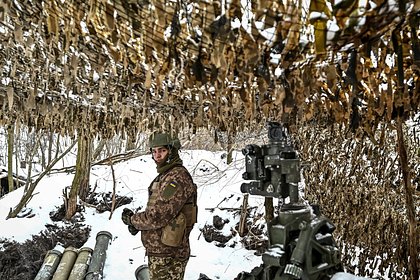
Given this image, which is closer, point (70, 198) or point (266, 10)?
point (266, 10)

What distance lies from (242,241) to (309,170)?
1957mm

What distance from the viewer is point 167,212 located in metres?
2.69

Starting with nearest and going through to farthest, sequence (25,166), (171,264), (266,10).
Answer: (266,10), (171,264), (25,166)

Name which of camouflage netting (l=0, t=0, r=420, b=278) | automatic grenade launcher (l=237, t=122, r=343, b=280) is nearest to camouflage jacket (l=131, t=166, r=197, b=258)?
camouflage netting (l=0, t=0, r=420, b=278)

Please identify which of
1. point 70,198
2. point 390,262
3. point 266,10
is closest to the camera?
point 266,10

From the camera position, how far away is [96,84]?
101 inches

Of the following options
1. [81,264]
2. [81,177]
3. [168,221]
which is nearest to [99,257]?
[81,264]

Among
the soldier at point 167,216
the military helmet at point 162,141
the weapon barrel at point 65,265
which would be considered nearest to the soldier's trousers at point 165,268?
the soldier at point 167,216

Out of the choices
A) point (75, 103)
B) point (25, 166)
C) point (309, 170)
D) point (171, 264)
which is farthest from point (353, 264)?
point (25, 166)

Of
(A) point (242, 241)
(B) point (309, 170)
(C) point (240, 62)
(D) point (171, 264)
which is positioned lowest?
(A) point (242, 241)

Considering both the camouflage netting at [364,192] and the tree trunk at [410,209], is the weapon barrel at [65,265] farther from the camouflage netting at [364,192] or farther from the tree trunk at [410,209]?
the tree trunk at [410,209]

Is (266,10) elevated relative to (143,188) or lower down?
elevated

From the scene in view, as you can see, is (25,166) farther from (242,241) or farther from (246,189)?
(246,189)

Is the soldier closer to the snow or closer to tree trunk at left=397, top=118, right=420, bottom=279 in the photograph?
tree trunk at left=397, top=118, right=420, bottom=279
